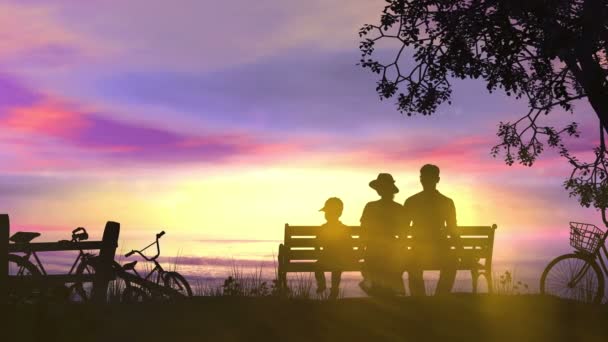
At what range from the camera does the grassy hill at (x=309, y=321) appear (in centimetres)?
1003

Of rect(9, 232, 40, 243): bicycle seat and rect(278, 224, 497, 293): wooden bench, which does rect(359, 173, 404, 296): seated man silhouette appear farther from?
rect(9, 232, 40, 243): bicycle seat

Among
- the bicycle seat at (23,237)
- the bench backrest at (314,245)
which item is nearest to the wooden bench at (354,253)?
the bench backrest at (314,245)

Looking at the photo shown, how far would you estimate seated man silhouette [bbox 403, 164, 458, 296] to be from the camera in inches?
474

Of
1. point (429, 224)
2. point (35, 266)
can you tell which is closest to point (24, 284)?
point (35, 266)

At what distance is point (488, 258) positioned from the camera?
14.3m

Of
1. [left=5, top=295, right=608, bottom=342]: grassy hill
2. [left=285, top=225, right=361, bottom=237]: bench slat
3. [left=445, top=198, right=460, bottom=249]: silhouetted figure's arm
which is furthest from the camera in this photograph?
[left=285, top=225, right=361, bottom=237]: bench slat

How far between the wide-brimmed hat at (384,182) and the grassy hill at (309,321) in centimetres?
185

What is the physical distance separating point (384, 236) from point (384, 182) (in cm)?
89

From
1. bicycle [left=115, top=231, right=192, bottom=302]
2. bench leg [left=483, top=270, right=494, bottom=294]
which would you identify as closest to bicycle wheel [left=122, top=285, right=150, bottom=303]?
bicycle [left=115, top=231, right=192, bottom=302]

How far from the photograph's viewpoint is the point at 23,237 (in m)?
14.0

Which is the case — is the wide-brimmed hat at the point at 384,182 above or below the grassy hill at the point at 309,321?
above

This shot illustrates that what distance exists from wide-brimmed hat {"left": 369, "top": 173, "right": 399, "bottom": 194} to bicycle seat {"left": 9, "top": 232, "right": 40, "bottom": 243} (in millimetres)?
6695

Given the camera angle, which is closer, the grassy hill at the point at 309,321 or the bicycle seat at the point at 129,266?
the grassy hill at the point at 309,321

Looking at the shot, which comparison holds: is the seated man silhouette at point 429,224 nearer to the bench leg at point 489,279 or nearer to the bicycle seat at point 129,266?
the bench leg at point 489,279
